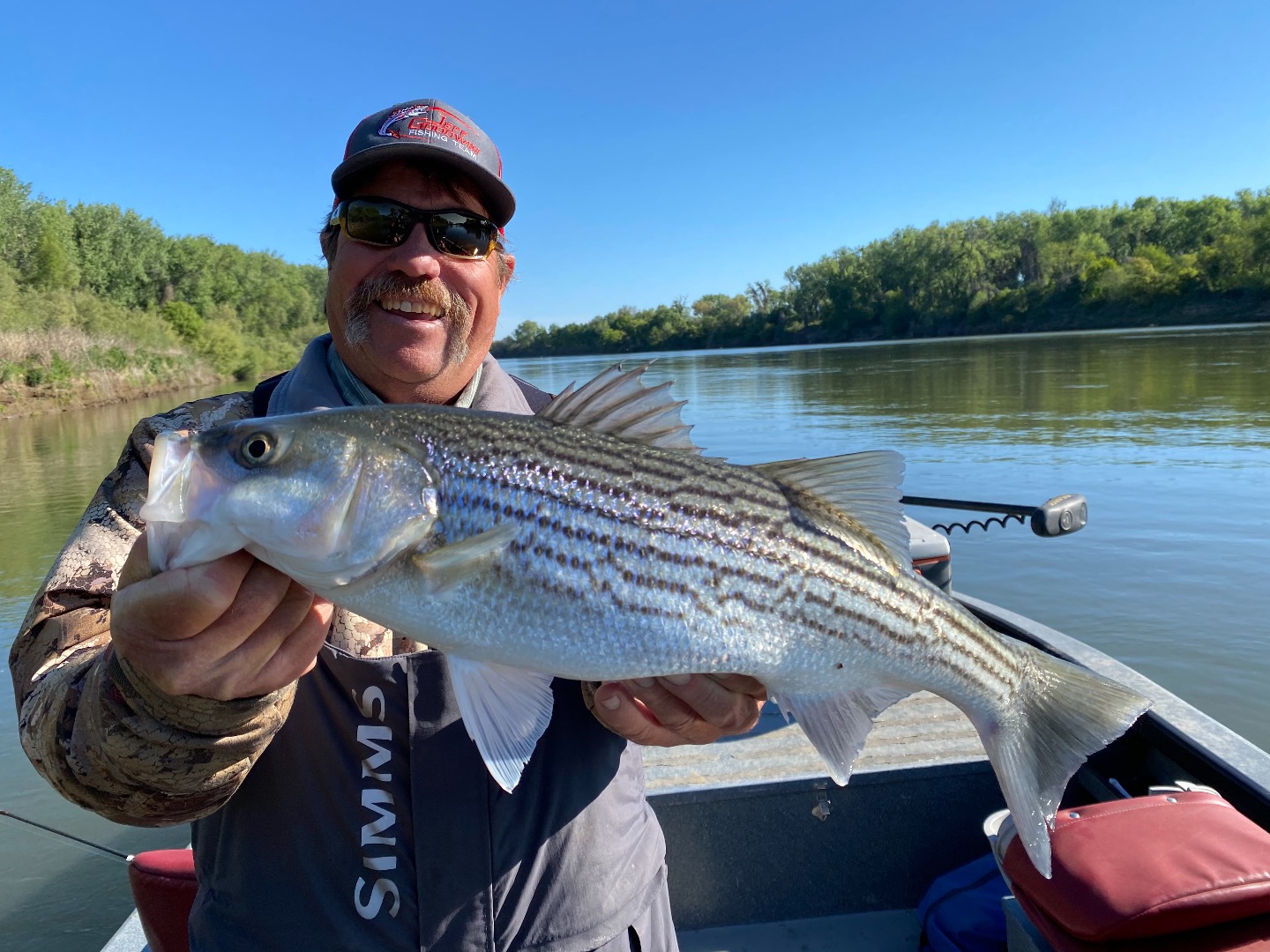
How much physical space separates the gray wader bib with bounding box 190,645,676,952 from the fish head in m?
0.45

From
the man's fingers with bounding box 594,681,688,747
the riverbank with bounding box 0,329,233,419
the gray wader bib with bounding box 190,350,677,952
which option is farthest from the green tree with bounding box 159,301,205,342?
the man's fingers with bounding box 594,681,688,747

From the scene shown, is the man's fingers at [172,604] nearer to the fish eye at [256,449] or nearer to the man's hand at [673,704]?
the fish eye at [256,449]

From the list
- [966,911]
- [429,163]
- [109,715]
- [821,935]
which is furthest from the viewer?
[821,935]

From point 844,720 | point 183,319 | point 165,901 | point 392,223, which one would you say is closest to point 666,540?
point 844,720

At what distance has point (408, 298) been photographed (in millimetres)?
2893

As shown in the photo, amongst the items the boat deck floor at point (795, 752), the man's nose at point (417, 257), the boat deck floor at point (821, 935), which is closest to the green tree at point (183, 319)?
the boat deck floor at point (795, 752)

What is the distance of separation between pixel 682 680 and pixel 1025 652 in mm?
1167

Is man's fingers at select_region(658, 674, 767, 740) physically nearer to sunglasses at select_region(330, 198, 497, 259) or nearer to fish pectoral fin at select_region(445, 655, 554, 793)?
fish pectoral fin at select_region(445, 655, 554, 793)

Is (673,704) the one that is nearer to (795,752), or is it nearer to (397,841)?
(397,841)

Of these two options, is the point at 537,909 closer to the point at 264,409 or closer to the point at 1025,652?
the point at 1025,652

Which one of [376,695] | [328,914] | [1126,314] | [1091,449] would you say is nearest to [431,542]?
[376,695]

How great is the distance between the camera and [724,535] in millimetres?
2262

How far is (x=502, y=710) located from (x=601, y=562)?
47 cm

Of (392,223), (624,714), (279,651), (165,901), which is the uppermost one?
(392,223)
